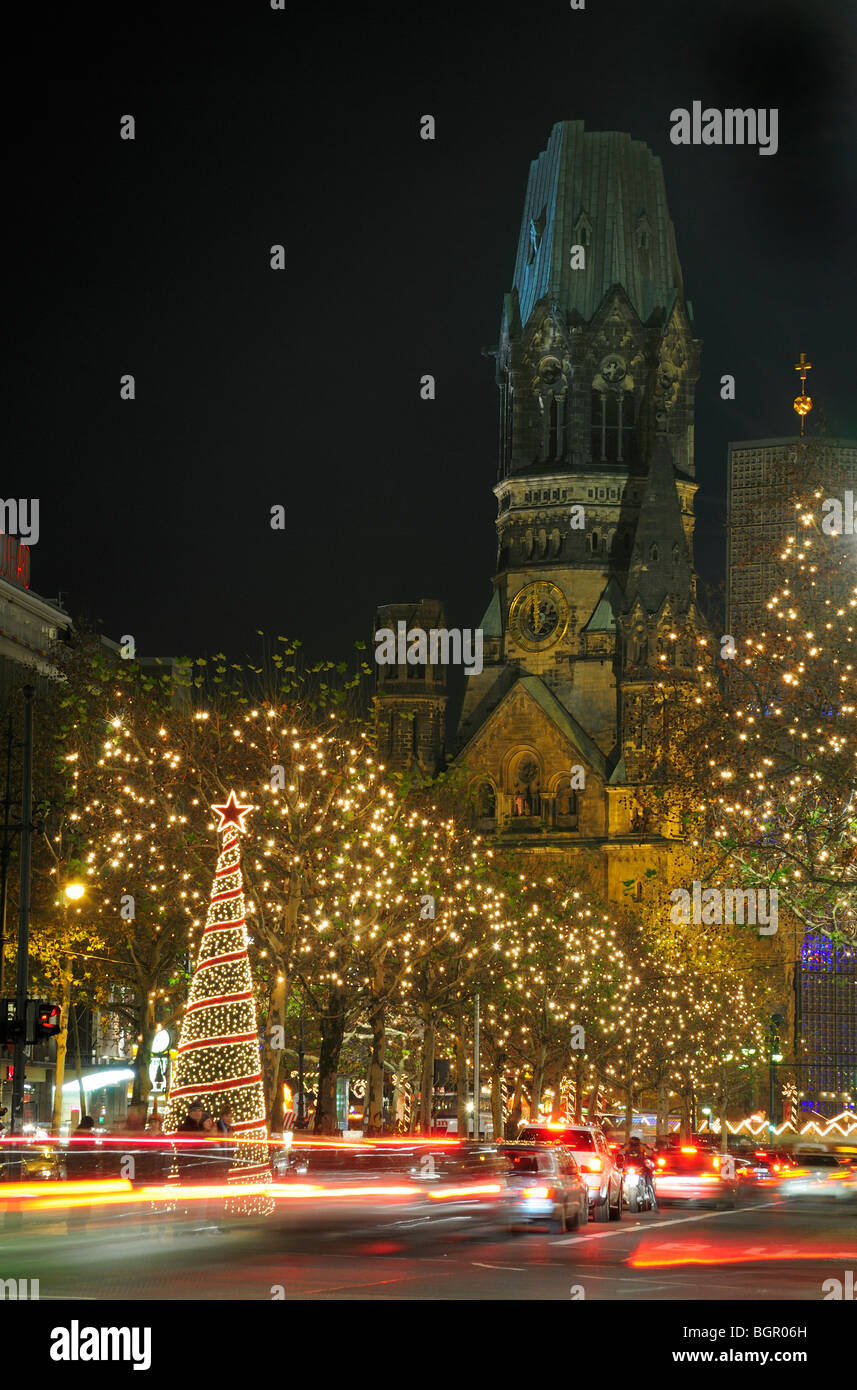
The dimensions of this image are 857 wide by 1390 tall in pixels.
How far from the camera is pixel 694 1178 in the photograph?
47.0 meters

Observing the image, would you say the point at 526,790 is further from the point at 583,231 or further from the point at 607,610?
the point at 583,231

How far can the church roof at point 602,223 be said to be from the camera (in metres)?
123

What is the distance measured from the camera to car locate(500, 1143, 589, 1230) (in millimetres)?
29359

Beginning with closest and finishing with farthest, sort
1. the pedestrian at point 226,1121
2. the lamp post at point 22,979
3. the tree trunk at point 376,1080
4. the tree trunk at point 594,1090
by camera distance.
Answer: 1. the pedestrian at point 226,1121
2. the lamp post at point 22,979
3. the tree trunk at point 376,1080
4. the tree trunk at point 594,1090

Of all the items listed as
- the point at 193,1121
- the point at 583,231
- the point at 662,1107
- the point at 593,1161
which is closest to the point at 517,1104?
the point at 662,1107

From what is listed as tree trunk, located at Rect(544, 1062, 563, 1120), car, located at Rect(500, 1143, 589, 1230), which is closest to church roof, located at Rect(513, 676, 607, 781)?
tree trunk, located at Rect(544, 1062, 563, 1120)

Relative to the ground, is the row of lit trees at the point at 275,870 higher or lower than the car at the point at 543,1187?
higher

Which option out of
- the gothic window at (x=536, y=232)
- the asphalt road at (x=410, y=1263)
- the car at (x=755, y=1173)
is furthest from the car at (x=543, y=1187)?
the gothic window at (x=536, y=232)

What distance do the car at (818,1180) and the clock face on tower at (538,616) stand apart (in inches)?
1583

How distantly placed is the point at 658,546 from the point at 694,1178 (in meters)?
73.1

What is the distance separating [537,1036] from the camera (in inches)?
3191

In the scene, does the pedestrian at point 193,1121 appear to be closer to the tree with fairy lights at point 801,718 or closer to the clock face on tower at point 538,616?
the tree with fairy lights at point 801,718

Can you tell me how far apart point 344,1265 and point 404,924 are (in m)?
31.4
